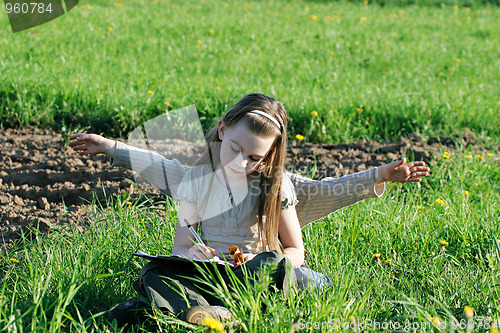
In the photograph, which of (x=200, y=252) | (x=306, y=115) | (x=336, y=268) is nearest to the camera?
(x=200, y=252)

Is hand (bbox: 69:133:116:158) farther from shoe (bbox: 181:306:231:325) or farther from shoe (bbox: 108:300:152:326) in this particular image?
shoe (bbox: 181:306:231:325)

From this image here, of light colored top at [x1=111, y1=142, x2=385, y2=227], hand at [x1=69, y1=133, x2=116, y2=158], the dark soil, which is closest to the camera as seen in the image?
hand at [x1=69, y1=133, x2=116, y2=158]

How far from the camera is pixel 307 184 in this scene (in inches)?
105

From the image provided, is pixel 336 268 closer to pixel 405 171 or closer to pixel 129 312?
pixel 405 171

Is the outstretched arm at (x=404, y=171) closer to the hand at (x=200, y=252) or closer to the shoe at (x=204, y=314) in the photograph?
the hand at (x=200, y=252)

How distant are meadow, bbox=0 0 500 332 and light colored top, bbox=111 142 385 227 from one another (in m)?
0.21

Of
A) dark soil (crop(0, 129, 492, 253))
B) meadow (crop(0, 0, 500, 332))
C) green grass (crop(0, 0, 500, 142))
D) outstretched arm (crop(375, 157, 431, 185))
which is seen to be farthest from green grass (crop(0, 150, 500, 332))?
green grass (crop(0, 0, 500, 142))

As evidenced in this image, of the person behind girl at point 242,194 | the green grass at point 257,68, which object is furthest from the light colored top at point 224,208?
the green grass at point 257,68

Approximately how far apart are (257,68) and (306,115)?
5.24 feet

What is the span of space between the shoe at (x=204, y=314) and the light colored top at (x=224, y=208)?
419 millimetres

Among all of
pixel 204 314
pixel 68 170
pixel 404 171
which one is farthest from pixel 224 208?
pixel 68 170

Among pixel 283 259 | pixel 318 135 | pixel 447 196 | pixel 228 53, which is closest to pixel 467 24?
pixel 228 53

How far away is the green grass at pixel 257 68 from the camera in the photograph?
15.5 feet

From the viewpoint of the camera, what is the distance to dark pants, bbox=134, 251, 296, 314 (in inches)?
83.1
